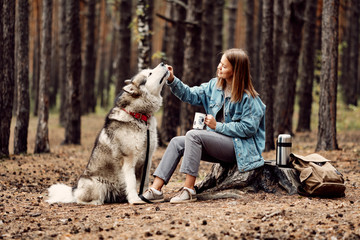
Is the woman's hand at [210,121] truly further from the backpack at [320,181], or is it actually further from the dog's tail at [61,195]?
the dog's tail at [61,195]

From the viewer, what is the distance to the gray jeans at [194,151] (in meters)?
5.46

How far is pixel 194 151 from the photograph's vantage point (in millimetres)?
5453

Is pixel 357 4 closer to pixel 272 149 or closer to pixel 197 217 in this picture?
pixel 272 149

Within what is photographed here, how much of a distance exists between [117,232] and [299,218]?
6.45ft

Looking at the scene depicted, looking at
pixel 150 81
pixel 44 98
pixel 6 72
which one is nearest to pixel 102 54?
pixel 44 98

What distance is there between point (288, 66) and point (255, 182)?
7.78 meters

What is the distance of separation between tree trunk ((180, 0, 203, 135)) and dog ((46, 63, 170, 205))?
5.82 metres

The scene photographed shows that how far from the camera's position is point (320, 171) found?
18.1ft

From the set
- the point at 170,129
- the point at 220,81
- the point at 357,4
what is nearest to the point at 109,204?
the point at 220,81

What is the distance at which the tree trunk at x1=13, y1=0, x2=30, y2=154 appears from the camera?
35.1 feet

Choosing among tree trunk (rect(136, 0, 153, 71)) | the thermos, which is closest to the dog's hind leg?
the thermos

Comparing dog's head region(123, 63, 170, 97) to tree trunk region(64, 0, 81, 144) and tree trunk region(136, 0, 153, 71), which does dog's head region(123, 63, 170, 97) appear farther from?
tree trunk region(64, 0, 81, 144)

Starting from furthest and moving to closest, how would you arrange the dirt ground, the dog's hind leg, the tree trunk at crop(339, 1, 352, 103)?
the tree trunk at crop(339, 1, 352, 103)
the dog's hind leg
the dirt ground

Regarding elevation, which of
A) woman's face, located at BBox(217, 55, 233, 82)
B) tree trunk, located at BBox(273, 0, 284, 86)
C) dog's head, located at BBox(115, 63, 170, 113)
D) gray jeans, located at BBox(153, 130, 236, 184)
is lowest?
gray jeans, located at BBox(153, 130, 236, 184)
